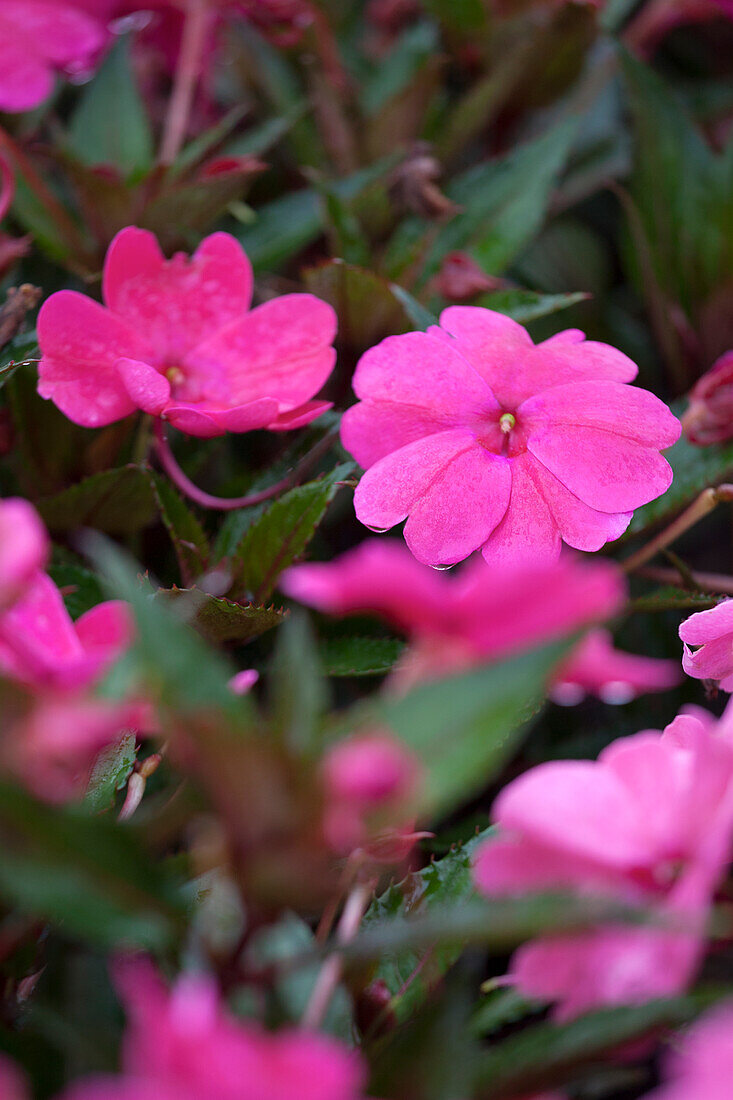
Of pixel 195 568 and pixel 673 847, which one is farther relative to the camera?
pixel 195 568

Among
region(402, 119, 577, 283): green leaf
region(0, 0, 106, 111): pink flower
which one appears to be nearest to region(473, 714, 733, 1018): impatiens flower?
region(402, 119, 577, 283): green leaf

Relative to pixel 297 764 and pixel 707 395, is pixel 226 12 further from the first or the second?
pixel 297 764

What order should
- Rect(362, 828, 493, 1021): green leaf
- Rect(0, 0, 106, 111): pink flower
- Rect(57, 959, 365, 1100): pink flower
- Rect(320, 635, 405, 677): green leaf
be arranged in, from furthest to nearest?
Rect(0, 0, 106, 111): pink flower → Rect(320, 635, 405, 677): green leaf → Rect(362, 828, 493, 1021): green leaf → Rect(57, 959, 365, 1100): pink flower

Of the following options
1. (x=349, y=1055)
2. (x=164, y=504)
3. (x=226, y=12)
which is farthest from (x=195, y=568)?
(x=226, y=12)

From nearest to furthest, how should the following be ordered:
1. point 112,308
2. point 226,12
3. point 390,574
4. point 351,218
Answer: point 390,574 < point 112,308 < point 351,218 < point 226,12

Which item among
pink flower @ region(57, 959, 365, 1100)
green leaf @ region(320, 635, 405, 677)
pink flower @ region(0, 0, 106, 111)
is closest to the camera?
pink flower @ region(57, 959, 365, 1100)

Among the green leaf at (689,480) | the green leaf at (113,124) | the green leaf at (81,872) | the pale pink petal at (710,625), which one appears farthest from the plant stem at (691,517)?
the green leaf at (113,124)

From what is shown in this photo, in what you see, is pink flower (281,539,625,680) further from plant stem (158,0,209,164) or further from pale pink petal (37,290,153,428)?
plant stem (158,0,209,164)
